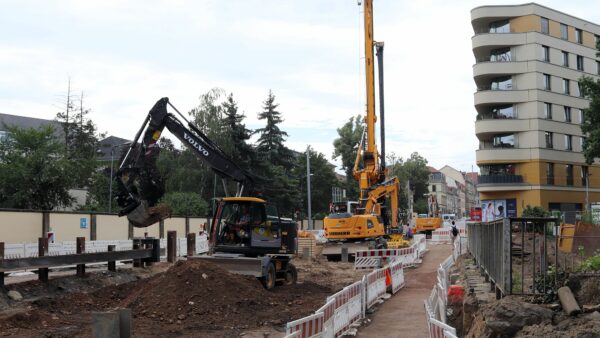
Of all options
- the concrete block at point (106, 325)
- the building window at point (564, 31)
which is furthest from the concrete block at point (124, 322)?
the building window at point (564, 31)

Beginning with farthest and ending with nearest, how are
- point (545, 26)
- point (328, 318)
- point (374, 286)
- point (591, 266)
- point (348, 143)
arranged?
point (348, 143) < point (545, 26) < point (374, 286) < point (591, 266) < point (328, 318)

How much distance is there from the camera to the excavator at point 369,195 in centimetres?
3145

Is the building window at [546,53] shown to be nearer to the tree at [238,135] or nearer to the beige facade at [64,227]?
the tree at [238,135]

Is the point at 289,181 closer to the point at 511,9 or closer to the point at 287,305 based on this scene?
the point at 511,9

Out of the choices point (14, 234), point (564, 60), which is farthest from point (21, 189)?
point (564, 60)

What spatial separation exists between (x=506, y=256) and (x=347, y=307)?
193 inches

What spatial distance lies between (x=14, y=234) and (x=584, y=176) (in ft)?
164

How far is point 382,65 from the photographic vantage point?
113ft

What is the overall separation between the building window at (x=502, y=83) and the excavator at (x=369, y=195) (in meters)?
25.4

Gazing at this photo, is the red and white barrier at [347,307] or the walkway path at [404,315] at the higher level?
the red and white barrier at [347,307]

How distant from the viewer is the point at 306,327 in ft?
29.3

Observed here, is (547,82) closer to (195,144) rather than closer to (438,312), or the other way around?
(195,144)

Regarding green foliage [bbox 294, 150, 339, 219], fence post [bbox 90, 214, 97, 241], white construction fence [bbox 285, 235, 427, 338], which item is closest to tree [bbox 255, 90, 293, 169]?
green foliage [bbox 294, 150, 339, 219]

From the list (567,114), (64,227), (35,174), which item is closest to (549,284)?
(64,227)
